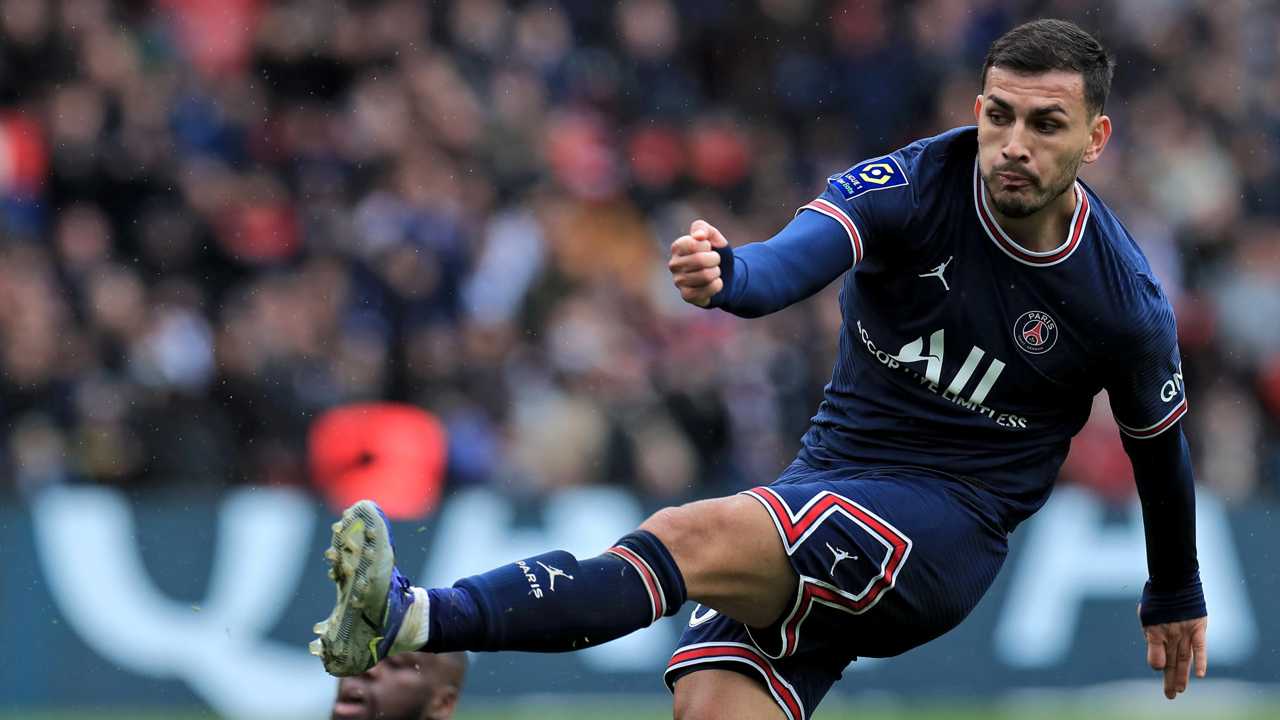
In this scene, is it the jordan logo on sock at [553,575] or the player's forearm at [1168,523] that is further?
the player's forearm at [1168,523]

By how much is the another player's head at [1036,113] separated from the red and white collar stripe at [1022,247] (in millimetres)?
94

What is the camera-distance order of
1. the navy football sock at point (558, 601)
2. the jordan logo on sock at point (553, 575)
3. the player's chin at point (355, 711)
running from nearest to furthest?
the navy football sock at point (558, 601)
the jordan logo on sock at point (553, 575)
the player's chin at point (355, 711)

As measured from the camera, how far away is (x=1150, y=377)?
19.1 feet

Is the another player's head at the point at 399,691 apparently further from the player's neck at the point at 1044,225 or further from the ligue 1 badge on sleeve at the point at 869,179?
the player's neck at the point at 1044,225

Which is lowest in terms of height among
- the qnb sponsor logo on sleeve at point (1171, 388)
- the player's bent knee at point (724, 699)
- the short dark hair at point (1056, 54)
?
the player's bent knee at point (724, 699)

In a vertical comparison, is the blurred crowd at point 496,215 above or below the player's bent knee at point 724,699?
above

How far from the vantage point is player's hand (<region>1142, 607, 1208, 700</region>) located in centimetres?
631

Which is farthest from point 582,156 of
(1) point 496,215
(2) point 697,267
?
(2) point 697,267

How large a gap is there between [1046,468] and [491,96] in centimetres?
993

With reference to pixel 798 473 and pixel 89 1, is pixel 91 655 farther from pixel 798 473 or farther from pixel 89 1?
pixel 798 473

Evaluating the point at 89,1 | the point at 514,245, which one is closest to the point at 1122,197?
the point at 514,245

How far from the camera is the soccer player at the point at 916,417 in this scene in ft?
17.5

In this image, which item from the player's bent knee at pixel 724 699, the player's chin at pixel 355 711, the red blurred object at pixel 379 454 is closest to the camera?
the player's bent knee at pixel 724 699

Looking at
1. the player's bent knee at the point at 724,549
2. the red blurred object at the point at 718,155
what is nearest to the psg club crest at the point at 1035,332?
the player's bent knee at the point at 724,549
